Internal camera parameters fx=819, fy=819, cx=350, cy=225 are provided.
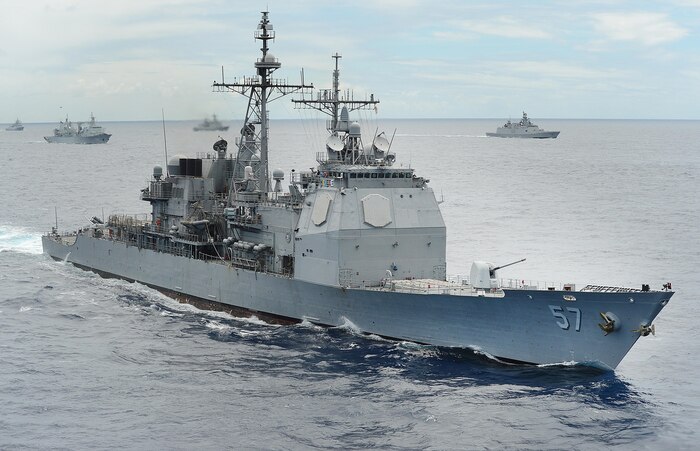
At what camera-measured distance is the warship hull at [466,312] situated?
23.4 metres

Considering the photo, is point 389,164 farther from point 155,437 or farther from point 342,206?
point 155,437

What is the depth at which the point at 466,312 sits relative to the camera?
84.3 ft

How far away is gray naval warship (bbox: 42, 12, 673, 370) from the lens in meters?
24.1

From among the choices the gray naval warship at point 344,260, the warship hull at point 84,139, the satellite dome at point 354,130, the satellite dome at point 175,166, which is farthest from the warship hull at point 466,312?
the warship hull at point 84,139

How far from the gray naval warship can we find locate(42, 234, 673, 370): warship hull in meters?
0.04

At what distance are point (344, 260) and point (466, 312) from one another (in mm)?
4745

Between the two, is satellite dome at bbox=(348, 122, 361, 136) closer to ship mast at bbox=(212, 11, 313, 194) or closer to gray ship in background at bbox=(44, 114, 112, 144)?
ship mast at bbox=(212, 11, 313, 194)

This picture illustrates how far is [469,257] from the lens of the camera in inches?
1705

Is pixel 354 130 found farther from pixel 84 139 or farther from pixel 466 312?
pixel 84 139

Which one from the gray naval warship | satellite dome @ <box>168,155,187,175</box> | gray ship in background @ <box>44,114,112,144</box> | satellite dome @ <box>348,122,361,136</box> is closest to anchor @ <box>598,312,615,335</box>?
the gray naval warship

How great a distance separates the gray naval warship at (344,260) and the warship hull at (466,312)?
0.04 meters

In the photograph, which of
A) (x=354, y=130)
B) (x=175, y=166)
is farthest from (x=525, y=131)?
(x=354, y=130)

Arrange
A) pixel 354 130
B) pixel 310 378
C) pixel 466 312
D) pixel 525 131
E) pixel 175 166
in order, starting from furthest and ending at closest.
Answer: pixel 525 131 → pixel 175 166 → pixel 354 130 → pixel 466 312 → pixel 310 378

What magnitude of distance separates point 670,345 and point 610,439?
916 cm
